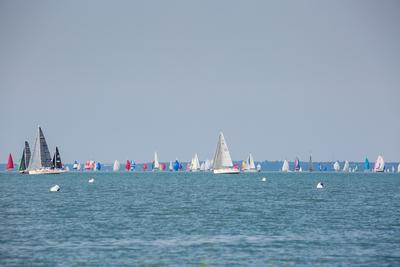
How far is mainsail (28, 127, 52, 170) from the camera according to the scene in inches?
7534

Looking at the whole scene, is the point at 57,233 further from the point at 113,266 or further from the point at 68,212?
the point at 68,212

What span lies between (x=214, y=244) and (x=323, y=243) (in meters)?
7.83

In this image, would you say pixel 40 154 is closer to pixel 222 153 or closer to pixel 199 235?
pixel 222 153

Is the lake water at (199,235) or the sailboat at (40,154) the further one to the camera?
the sailboat at (40,154)

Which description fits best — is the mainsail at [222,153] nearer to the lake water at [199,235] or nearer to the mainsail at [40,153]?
the mainsail at [40,153]

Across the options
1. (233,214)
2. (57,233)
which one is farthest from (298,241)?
(233,214)

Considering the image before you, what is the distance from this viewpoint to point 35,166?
200 m

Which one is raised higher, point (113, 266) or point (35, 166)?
point (35, 166)

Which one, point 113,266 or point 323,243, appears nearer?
point 113,266

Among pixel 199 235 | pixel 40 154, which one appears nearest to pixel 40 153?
pixel 40 154

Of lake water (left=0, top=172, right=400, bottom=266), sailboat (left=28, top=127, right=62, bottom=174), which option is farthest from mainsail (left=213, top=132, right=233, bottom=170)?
lake water (left=0, top=172, right=400, bottom=266)

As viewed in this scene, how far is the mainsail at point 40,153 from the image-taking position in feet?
628

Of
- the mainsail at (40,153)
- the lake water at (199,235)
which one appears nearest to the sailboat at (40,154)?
the mainsail at (40,153)

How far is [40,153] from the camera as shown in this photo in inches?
7633
